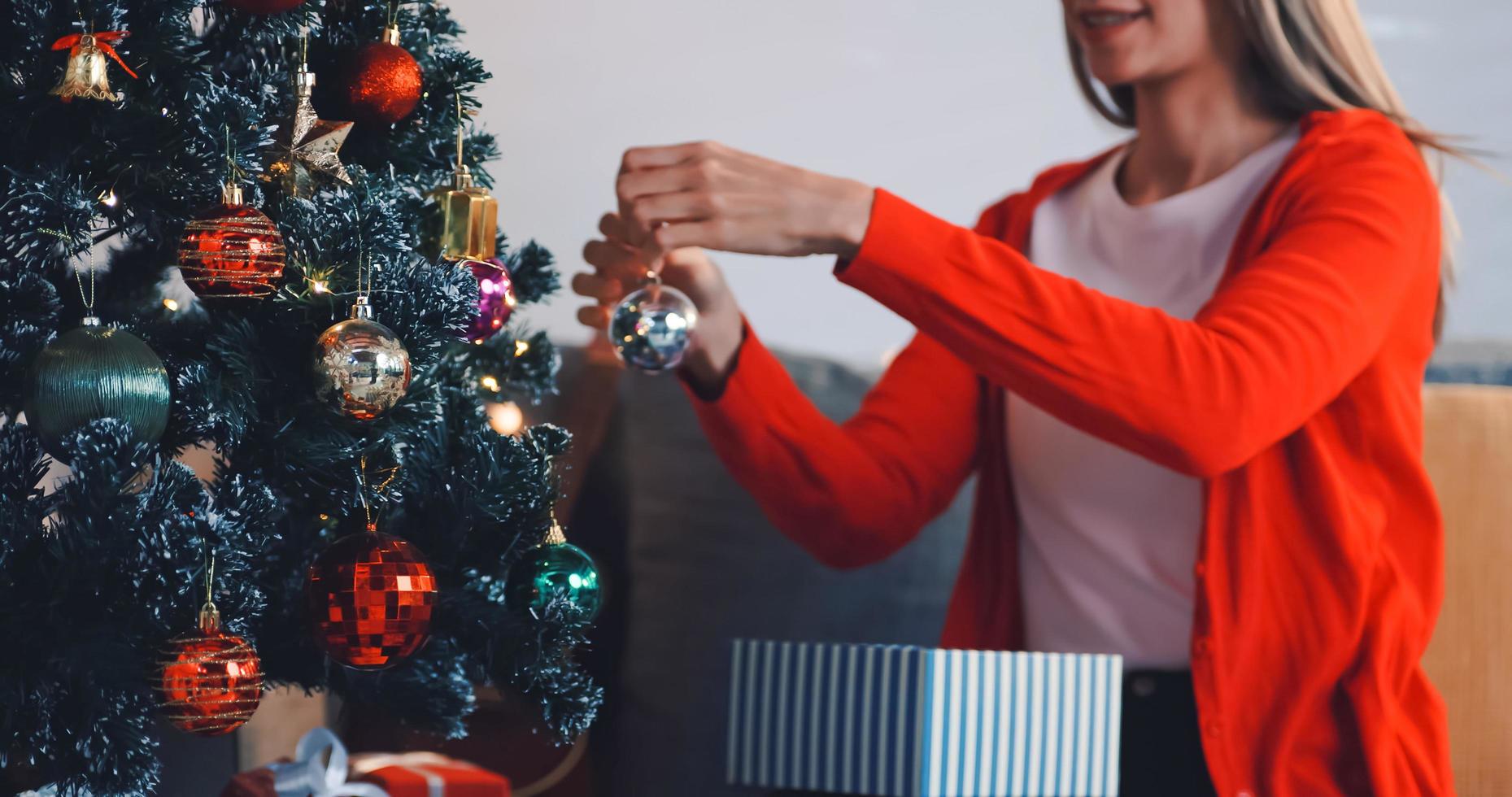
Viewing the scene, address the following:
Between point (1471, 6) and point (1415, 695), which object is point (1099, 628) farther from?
point (1471, 6)

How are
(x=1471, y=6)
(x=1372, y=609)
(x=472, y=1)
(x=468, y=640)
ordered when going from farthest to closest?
(x=1471, y=6) → (x=472, y=1) → (x=1372, y=609) → (x=468, y=640)

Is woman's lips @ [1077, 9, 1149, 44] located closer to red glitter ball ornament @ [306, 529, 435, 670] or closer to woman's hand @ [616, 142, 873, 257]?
woman's hand @ [616, 142, 873, 257]

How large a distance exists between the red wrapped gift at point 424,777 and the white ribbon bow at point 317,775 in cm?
5

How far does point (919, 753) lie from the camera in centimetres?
63

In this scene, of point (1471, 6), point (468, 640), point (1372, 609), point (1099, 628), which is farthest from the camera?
point (1471, 6)

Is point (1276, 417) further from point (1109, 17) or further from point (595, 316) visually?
point (595, 316)

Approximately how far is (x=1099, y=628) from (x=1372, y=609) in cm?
20

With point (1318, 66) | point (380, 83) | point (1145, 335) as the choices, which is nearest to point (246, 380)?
point (380, 83)

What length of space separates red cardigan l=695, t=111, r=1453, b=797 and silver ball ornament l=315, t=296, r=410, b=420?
30 cm

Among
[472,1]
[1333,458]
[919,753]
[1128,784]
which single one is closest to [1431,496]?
[1333,458]

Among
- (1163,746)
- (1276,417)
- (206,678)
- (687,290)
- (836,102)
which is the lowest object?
(1163,746)

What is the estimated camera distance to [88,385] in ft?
1.88

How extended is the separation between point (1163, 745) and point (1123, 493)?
0.20 m

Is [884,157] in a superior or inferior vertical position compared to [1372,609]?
superior
